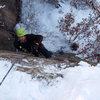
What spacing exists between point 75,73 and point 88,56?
3.88 meters

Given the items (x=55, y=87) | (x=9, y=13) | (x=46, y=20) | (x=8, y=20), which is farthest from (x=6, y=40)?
(x=55, y=87)

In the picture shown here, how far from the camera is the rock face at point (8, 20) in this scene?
6023 mm

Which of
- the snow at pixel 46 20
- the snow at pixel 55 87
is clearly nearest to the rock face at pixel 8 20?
the snow at pixel 46 20

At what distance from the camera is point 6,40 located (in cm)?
607

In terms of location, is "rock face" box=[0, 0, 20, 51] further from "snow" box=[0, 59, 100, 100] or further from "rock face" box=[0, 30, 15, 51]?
"snow" box=[0, 59, 100, 100]

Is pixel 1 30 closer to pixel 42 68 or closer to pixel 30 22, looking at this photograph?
pixel 30 22

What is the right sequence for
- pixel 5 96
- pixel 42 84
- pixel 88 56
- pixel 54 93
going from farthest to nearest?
pixel 88 56
pixel 42 84
pixel 54 93
pixel 5 96

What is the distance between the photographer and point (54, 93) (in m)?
2.78

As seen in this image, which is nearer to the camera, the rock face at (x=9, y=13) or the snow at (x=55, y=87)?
the snow at (x=55, y=87)

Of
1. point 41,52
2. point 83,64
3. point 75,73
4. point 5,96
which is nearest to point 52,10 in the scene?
point 41,52

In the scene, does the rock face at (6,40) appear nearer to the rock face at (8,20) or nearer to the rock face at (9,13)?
the rock face at (8,20)

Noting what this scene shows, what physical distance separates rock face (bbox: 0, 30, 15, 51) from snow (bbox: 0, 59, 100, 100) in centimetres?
284

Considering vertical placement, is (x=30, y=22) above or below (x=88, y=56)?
above

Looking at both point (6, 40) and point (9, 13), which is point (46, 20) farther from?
point (6, 40)
